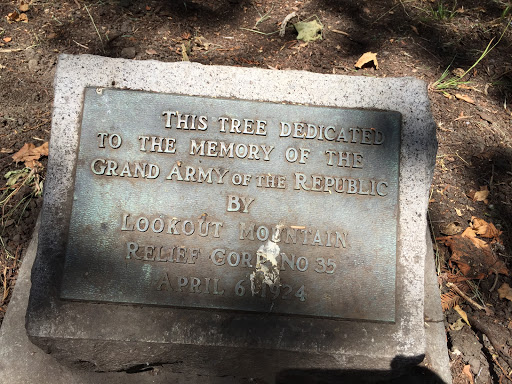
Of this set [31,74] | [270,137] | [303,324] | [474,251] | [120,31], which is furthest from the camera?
[120,31]

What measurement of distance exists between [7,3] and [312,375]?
346 cm

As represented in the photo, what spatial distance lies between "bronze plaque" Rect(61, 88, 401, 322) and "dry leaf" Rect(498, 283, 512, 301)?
921mm

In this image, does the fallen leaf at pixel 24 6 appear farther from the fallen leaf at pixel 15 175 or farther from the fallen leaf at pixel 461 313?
the fallen leaf at pixel 461 313

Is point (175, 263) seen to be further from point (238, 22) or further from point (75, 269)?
point (238, 22)

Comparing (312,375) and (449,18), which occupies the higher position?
(449,18)

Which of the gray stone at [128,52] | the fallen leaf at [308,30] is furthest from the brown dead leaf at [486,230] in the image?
the gray stone at [128,52]

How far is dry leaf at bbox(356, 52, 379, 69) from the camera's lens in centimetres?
A: 332

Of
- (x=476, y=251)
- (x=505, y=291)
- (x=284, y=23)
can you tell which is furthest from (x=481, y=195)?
(x=284, y=23)

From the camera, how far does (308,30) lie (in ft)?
11.5

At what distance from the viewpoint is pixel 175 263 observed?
6.85 ft

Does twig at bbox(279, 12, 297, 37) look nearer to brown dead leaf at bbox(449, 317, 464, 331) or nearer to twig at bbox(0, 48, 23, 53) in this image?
twig at bbox(0, 48, 23, 53)

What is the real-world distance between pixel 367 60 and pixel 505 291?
1.72 meters

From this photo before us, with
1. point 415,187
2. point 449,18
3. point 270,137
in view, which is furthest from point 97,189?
point 449,18

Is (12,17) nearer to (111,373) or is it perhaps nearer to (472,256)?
(111,373)
